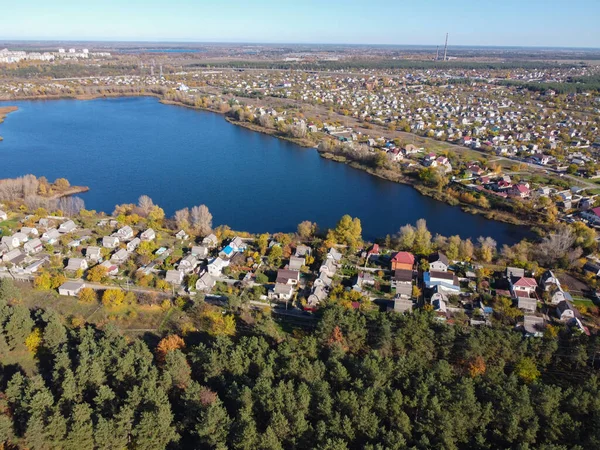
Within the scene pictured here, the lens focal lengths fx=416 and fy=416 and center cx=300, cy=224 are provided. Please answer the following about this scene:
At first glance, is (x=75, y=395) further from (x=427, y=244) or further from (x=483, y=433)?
(x=427, y=244)

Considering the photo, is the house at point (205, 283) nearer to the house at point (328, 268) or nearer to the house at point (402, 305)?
the house at point (328, 268)

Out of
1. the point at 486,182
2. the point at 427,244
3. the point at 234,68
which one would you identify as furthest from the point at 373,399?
the point at 234,68

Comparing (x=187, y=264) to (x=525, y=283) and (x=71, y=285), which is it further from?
(x=525, y=283)

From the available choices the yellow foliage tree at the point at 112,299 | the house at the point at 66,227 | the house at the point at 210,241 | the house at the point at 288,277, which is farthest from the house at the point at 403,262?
the house at the point at 66,227

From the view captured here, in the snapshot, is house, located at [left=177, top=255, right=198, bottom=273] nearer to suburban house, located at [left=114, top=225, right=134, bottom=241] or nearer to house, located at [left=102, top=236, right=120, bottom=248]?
house, located at [left=102, top=236, right=120, bottom=248]

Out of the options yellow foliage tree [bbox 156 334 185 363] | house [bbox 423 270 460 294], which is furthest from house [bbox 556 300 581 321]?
yellow foliage tree [bbox 156 334 185 363]
